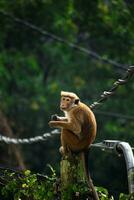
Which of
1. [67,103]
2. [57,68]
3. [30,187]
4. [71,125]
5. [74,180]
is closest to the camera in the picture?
[74,180]

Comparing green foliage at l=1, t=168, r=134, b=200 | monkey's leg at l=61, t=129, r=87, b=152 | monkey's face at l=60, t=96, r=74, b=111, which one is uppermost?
monkey's face at l=60, t=96, r=74, b=111

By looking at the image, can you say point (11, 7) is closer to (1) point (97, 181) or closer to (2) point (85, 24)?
(2) point (85, 24)

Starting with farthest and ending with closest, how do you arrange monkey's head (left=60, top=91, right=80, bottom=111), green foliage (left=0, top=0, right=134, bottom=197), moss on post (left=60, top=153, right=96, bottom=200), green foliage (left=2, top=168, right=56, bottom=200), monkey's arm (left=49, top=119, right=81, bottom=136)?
green foliage (left=0, top=0, right=134, bottom=197), monkey's head (left=60, top=91, right=80, bottom=111), monkey's arm (left=49, top=119, right=81, bottom=136), green foliage (left=2, top=168, right=56, bottom=200), moss on post (left=60, top=153, right=96, bottom=200)

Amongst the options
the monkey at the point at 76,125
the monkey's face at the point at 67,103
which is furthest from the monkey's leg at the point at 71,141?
the monkey's face at the point at 67,103

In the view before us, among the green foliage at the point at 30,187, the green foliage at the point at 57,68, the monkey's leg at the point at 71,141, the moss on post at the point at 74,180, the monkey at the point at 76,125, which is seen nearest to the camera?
the moss on post at the point at 74,180

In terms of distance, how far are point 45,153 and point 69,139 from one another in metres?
15.2

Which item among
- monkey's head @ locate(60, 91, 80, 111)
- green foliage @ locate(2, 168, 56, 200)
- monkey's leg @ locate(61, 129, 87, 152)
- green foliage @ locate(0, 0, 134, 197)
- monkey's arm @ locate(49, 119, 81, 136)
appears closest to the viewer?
green foliage @ locate(2, 168, 56, 200)

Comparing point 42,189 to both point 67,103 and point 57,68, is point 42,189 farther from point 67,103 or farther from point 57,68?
point 57,68

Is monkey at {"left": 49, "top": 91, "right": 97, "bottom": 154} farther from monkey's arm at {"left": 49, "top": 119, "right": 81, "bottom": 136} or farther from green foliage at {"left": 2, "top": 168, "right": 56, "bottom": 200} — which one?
green foliage at {"left": 2, "top": 168, "right": 56, "bottom": 200}

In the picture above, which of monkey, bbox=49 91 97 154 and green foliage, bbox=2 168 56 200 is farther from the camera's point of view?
monkey, bbox=49 91 97 154

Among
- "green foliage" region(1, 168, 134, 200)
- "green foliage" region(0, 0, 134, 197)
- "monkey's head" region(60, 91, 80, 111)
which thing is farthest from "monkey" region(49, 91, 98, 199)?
"green foliage" region(0, 0, 134, 197)

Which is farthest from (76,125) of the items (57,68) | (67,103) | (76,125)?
(57,68)

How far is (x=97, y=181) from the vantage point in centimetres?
2052

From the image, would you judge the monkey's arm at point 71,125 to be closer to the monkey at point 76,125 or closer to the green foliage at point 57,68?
the monkey at point 76,125
